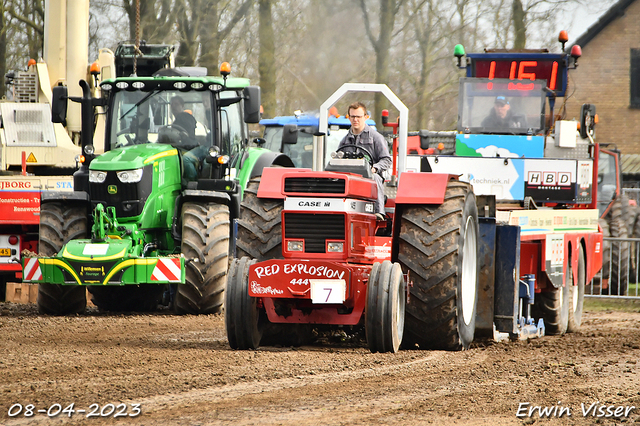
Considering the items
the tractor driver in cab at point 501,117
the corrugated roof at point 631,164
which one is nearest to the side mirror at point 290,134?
the tractor driver in cab at point 501,117

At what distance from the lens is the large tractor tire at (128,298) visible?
1154 centimetres

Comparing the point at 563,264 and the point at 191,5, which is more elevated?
the point at 191,5

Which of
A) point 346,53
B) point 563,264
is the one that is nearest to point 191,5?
point 346,53

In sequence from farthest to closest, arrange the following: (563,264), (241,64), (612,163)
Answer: (241,64) < (612,163) < (563,264)

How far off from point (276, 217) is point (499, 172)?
5018 millimetres

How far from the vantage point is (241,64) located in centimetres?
2603

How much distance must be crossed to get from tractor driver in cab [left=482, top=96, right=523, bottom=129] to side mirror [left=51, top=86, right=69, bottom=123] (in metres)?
6.88

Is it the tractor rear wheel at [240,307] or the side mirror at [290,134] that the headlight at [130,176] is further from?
the tractor rear wheel at [240,307]

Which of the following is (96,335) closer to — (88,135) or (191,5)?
(88,135)

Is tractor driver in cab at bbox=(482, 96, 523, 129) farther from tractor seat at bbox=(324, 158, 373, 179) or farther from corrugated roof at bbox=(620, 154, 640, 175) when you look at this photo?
corrugated roof at bbox=(620, 154, 640, 175)

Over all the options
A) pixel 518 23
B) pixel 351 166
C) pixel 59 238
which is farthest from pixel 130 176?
pixel 518 23

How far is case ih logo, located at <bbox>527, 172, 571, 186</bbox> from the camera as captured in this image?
37.6 feet

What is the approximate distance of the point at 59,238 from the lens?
34.0 ft

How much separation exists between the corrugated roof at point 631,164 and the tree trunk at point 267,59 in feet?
39.6
